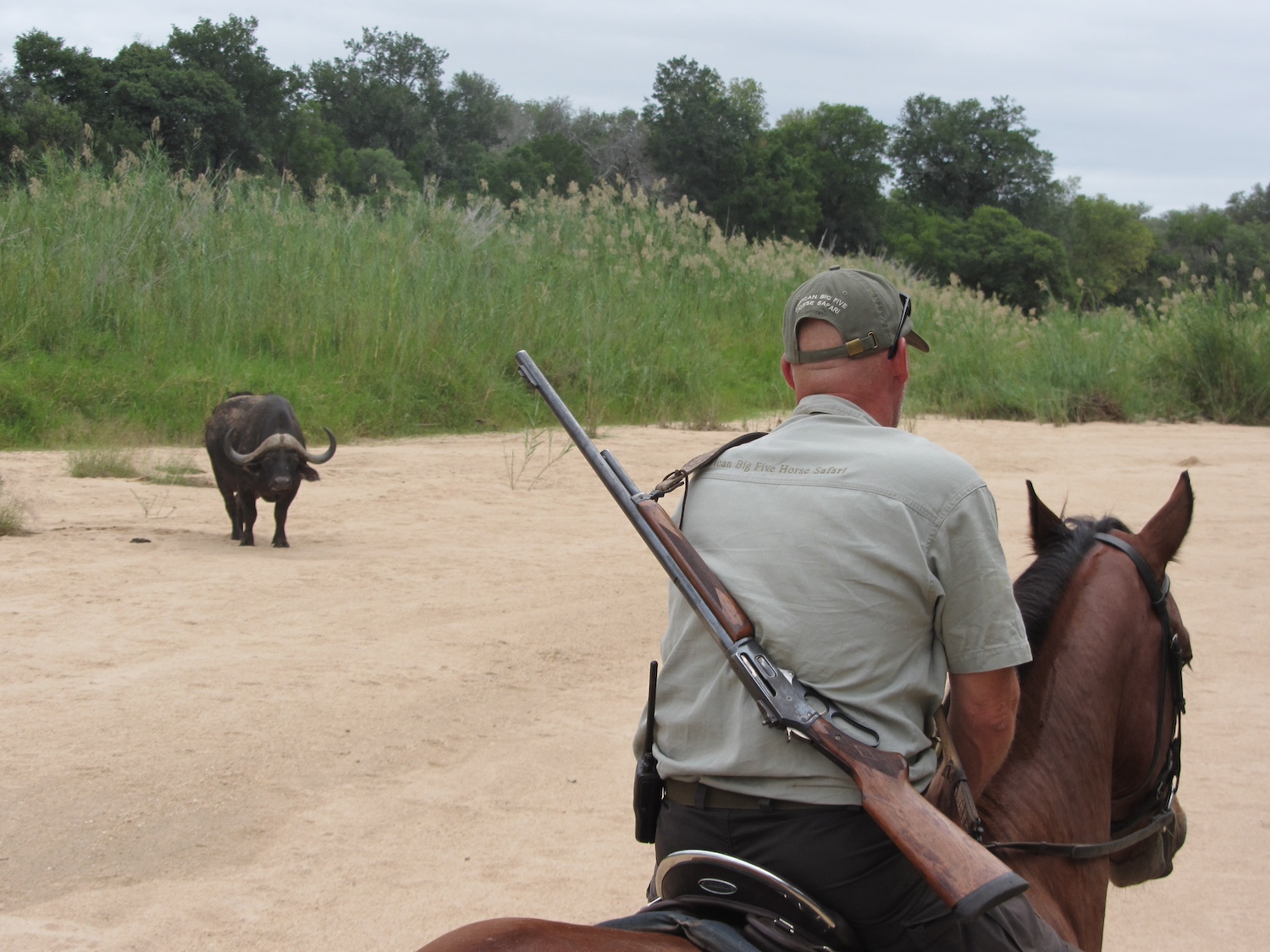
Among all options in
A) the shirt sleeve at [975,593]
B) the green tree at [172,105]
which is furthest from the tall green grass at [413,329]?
the shirt sleeve at [975,593]

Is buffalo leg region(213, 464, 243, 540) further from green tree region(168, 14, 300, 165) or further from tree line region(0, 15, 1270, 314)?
green tree region(168, 14, 300, 165)

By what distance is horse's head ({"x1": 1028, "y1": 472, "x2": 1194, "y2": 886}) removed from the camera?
8.60 feet

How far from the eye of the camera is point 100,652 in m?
5.60

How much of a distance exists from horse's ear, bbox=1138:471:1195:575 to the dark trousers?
3.32ft

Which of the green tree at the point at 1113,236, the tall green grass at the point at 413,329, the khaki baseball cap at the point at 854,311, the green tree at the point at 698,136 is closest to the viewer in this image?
the khaki baseball cap at the point at 854,311

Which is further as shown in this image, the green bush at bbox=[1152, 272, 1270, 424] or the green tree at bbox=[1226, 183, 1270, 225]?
the green tree at bbox=[1226, 183, 1270, 225]

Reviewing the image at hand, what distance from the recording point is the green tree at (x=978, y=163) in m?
46.5

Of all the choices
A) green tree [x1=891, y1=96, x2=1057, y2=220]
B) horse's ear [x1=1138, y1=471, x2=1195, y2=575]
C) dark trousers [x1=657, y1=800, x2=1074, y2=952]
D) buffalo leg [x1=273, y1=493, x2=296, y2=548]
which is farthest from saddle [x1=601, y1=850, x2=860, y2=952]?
green tree [x1=891, y1=96, x2=1057, y2=220]

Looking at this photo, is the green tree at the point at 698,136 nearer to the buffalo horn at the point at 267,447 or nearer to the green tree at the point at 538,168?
the green tree at the point at 538,168

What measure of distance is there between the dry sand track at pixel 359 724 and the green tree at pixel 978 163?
131ft

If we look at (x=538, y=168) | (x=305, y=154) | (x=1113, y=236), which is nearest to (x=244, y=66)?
(x=305, y=154)

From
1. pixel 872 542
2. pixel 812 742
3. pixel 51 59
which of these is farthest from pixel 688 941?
pixel 51 59

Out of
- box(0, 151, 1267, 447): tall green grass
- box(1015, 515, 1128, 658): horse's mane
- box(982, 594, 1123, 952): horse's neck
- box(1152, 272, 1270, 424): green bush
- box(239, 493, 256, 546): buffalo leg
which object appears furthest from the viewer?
box(1152, 272, 1270, 424): green bush

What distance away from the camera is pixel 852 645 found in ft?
6.60
